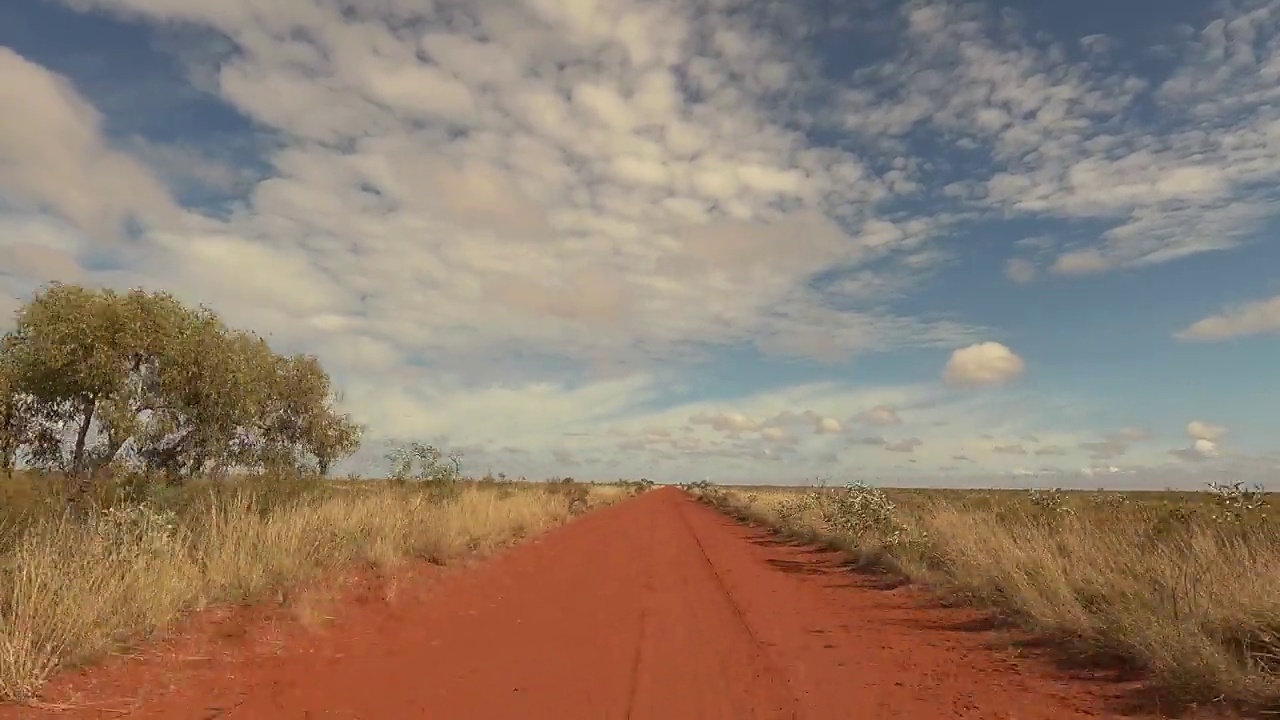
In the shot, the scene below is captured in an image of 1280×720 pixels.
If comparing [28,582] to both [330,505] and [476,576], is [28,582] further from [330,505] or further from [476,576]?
[330,505]

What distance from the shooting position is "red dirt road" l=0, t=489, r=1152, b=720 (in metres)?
6.18

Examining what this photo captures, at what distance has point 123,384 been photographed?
13.0 m

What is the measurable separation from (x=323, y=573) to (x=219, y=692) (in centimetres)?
517

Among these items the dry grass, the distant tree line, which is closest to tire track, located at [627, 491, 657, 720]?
the dry grass

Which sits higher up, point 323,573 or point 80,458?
point 80,458

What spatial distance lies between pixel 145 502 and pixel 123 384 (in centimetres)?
269

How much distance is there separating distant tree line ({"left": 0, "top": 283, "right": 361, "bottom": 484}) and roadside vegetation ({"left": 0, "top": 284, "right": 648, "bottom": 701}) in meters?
0.03

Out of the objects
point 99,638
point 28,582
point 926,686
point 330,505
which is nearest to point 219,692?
point 99,638

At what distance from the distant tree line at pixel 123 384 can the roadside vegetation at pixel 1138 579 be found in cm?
1351

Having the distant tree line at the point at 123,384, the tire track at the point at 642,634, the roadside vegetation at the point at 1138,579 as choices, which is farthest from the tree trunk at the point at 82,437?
the roadside vegetation at the point at 1138,579

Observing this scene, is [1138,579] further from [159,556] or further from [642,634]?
[159,556]

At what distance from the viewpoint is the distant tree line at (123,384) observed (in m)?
12.5

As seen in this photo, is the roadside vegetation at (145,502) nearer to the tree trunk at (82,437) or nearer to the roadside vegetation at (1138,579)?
the tree trunk at (82,437)

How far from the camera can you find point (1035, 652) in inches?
322
